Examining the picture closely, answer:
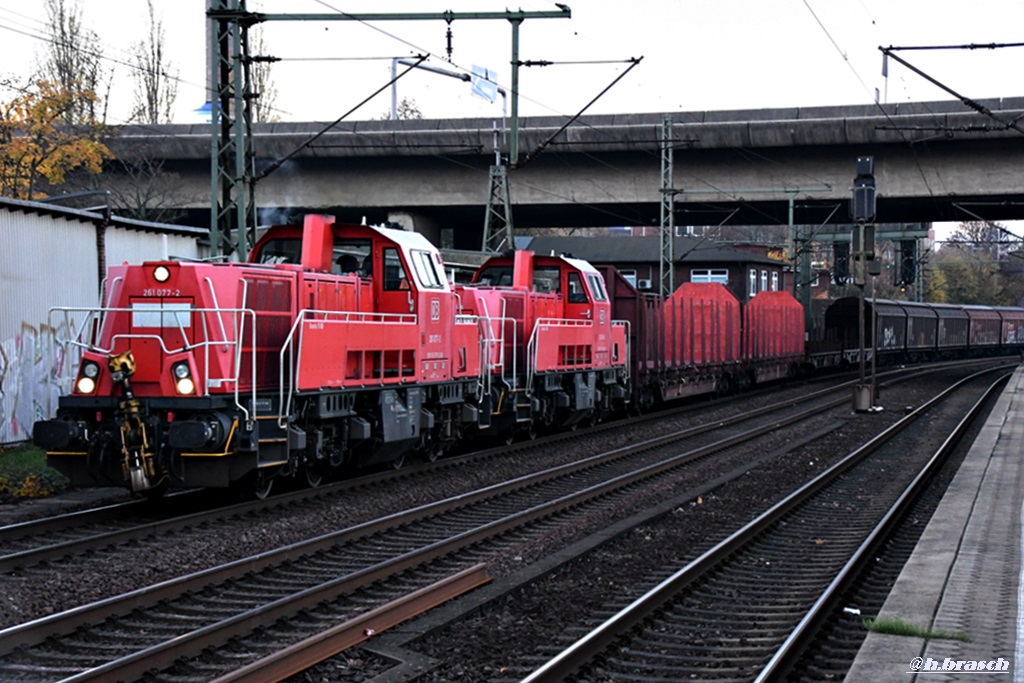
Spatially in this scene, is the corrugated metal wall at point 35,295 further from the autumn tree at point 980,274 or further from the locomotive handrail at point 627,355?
the autumn tree at point 980,274

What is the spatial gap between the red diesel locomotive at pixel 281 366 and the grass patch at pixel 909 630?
6938mm

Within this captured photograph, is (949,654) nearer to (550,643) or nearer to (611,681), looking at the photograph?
(611,681)

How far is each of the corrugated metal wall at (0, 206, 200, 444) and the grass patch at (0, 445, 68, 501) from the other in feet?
5.73

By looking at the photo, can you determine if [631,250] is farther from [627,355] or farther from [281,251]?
[281,251]

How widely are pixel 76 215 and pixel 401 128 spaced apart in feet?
67.2

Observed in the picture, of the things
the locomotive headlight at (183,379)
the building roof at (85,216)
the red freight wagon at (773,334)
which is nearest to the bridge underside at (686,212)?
the red freight wagon at (773,334)

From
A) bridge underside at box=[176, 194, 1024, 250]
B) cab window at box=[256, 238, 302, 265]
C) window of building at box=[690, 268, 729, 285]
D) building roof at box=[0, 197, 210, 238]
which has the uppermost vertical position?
bridge underside at box=[176, 194, 1024, 250]

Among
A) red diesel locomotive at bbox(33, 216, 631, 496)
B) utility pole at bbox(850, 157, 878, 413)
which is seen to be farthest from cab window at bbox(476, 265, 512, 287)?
utility pole at bbox(850, 157, 878, 413)

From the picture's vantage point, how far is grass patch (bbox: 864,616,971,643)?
7.10 metres

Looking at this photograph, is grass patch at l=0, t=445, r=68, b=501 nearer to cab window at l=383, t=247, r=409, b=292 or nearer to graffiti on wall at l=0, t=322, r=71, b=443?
graffiti on wall at l=0, t=322, r=71, b=443

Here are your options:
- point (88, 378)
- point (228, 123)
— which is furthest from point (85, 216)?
point (88, 378)

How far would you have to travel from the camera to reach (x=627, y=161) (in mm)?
38688

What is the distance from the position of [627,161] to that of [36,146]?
1875 centimetres

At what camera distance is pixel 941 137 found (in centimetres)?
3428
